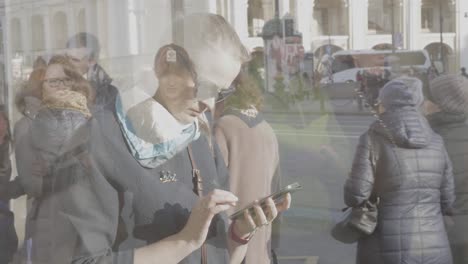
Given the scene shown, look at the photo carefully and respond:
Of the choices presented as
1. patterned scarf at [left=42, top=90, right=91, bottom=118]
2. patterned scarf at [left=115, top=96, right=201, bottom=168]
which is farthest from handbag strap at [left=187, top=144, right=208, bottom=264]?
patterned scarf at [left=42, top=90, right=91, bottom=118]

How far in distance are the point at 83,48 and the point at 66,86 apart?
24 centimetres

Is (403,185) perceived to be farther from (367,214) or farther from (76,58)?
(76,58)

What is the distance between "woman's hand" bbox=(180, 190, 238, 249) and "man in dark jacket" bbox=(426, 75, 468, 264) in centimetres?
124

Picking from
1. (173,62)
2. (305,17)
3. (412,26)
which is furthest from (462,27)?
(173,62)

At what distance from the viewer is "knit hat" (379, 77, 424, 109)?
220 cm

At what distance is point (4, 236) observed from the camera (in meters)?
2.12

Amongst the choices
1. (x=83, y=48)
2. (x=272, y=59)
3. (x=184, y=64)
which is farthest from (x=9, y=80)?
(x=184, y=64)

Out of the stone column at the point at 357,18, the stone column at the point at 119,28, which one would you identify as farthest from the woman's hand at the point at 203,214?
the stone column at the point at 357,18

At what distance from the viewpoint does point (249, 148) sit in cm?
195

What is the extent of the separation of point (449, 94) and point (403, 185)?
407 millimetres

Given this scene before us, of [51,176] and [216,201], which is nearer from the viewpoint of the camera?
[216,201]

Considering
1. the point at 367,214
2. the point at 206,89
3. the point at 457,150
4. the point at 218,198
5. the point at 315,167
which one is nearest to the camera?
the point at 218,198

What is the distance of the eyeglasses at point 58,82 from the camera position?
1.94 metres

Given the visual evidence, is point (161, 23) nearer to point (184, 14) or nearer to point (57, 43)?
point (184, 14)
